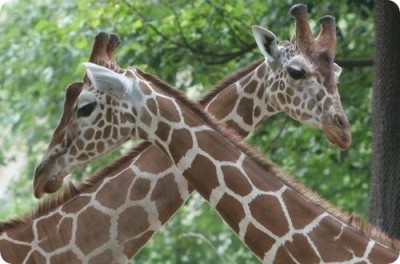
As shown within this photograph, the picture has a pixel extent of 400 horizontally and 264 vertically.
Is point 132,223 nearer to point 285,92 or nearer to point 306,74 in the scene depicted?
point 285,92

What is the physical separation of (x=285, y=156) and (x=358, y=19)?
4.13 feet

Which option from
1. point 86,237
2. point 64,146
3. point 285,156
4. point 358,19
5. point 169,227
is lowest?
point 169,227

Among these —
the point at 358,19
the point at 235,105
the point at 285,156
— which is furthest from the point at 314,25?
the point at 235,105

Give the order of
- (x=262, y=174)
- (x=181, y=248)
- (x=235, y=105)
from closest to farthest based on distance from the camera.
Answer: (x=262, y=174), (x=235, y=105), (x=181, y=248)

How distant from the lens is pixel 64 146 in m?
6.19

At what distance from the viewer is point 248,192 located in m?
5.74

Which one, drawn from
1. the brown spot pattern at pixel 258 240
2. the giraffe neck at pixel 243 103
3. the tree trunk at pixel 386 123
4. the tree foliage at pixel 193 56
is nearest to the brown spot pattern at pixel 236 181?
the brown spot pattern at pixel 258 240

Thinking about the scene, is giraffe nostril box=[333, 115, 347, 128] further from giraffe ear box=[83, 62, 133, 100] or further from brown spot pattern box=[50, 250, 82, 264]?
brown spot pattern box=[50, 250, 82, 264]

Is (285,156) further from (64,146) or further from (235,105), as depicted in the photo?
(64,146)

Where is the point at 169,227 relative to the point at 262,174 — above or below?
below

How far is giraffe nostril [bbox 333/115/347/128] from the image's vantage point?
6.22 m

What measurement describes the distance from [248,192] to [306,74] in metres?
1.01

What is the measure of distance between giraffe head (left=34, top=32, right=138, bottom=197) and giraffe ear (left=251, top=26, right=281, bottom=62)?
2.69 feet

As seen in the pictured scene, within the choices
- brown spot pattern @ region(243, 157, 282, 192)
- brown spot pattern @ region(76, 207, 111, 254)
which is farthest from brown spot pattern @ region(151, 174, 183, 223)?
brown spot pattern @ region(243, 157, 282, 192)
